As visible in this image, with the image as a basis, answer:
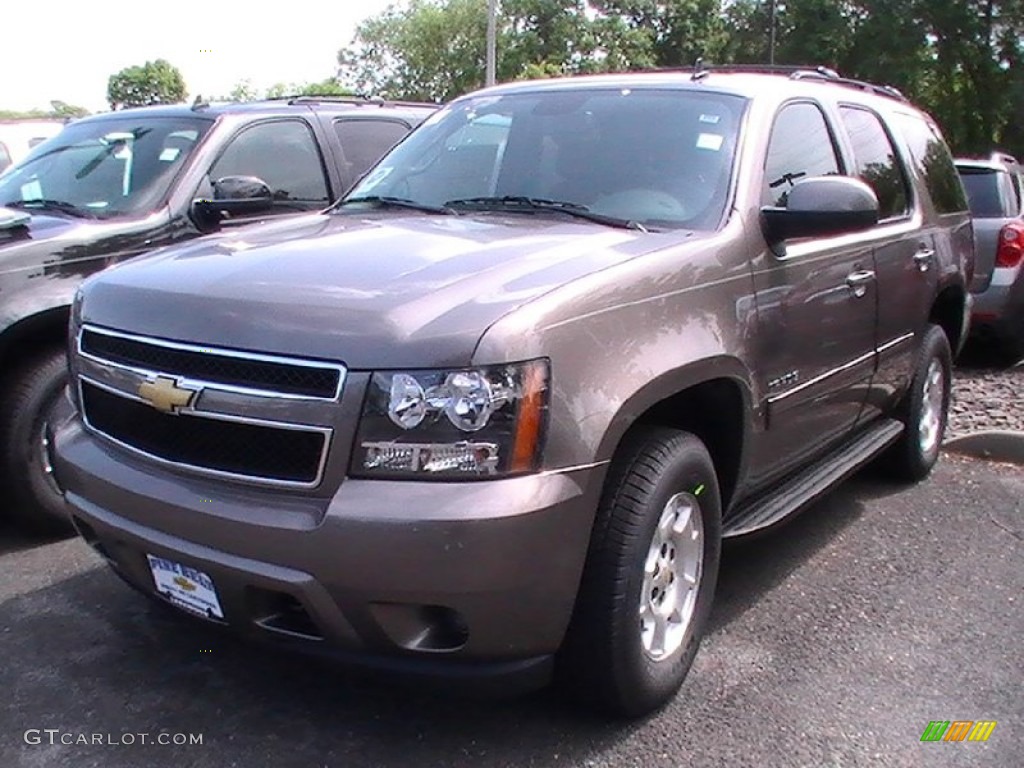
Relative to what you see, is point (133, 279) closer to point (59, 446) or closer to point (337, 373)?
point (59, 446)

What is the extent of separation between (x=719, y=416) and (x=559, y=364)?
102 cm

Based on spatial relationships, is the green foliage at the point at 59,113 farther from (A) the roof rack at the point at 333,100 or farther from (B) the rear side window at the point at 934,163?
(B) the rear side window at the point at 934,163

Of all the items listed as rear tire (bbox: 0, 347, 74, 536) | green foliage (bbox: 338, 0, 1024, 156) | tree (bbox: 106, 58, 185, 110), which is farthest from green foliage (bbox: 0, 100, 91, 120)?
tree (bbox: 106, 58, 185, 110)

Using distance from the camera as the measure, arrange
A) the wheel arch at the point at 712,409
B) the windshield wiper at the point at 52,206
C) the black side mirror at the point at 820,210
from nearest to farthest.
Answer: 1. the wheel arch at the point at 712,409
2. the black side mirror at the point at 820,210
3. the windshield wiper at the point at 52,206

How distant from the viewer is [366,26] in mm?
55062

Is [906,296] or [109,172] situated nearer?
[906,296]

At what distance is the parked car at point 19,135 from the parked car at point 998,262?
9994 millimetres

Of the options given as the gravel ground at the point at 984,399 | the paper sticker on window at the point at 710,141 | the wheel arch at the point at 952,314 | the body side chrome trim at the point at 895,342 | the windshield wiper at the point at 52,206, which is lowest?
the gravel ground at the point at 984,399

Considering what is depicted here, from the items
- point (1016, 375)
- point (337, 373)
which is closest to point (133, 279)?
point (337, 373)

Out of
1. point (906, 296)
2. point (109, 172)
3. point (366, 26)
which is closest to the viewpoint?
point (906, 296)

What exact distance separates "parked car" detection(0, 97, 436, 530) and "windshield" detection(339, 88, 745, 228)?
1.25 metres

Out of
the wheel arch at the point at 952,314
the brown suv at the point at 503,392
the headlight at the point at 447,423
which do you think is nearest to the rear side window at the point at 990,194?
the wheel arch at the point at 952,314

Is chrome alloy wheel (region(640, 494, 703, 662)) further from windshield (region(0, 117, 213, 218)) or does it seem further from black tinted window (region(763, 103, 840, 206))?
windshield (region(0, 117, 213, 218))

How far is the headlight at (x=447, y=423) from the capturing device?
2578 mm
